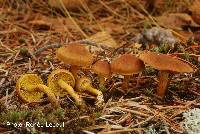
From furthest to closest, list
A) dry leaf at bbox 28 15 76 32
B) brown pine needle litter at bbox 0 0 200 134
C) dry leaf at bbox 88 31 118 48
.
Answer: dry leaf at bbox 28 15 76 32, dry leaf at bbox 88 31 118 48, brown pine needle litter at bbox 0 0 200 134

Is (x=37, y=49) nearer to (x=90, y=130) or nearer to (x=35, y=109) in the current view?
(x=35, y=109)

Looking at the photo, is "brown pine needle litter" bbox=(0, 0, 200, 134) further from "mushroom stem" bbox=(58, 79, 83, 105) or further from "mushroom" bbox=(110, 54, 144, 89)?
"mushroom" bbox=(110, 54, 144, 89)

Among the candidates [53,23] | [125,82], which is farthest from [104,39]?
[125,82]

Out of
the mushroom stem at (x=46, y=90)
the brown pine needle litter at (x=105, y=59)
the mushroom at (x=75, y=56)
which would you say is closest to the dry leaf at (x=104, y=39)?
the brown pine needle litter at (x=105, y=59)

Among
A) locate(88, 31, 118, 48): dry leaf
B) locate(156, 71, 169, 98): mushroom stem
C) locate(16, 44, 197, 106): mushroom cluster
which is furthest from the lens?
locate(88, 31, 118, 48): dry leaf

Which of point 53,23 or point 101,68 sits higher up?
point 101,68

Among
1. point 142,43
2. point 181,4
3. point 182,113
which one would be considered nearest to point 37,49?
point 142,43

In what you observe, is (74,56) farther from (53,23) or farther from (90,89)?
(53,23)

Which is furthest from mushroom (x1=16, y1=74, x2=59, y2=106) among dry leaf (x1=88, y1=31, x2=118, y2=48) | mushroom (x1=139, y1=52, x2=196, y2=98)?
dry leaf (x1=88, y1=31, x2=118, y2=48)
